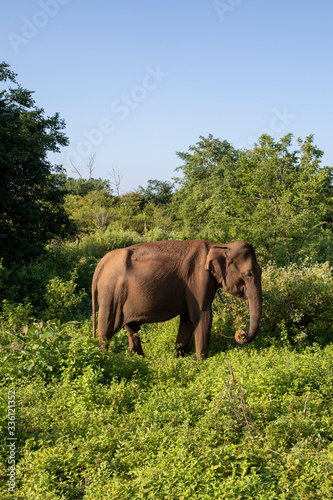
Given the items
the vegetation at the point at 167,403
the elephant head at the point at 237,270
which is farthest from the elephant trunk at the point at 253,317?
the vegetation at the point at 167,403

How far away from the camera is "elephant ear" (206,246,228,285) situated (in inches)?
276

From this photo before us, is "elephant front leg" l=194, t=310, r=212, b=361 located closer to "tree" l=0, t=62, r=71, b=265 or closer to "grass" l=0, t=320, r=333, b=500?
"grass" l=0, t=320, r=333, b=500

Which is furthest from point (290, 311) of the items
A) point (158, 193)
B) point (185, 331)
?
point (158, 193)

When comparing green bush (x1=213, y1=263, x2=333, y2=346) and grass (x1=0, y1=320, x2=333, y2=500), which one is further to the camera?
green bush (x1=213, y1=263, x2=333, y2=346)

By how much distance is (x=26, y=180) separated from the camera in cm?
1340

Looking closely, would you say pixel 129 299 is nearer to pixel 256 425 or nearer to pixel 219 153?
pixel 256 425

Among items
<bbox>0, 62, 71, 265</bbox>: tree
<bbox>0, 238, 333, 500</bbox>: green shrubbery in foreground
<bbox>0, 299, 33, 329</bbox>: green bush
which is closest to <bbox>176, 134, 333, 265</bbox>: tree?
<bbox>0, 62, 71, 265</bbox>: tree

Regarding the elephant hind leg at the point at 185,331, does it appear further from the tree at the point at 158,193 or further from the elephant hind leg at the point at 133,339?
the tree at the point at 158,193

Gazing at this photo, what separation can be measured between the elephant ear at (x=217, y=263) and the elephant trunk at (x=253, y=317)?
0.56 metres

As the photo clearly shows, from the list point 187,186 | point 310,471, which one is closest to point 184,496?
point 310,471

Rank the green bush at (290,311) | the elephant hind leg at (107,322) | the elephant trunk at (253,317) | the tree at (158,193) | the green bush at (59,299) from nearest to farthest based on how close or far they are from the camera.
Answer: the elephant trunk at (253,317), the elephant hind leg at (107,322), the green bush at (290,311), the green bush at (59,299), the tree at (158,193)

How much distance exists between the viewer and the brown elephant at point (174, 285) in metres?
7.02

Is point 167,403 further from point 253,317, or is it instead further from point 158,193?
point 158,193

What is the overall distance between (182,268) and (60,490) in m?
3.94
